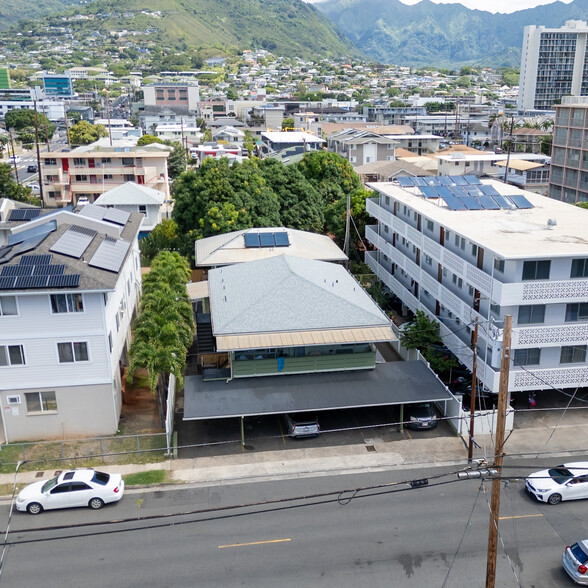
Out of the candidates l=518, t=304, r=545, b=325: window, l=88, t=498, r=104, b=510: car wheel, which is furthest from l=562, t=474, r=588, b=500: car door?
l=88, t=498, r=104, b=510: car wheel

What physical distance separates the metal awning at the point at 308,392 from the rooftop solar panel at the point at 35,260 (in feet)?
31.7

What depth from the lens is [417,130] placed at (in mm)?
160750

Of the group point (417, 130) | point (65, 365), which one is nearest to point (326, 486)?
point (65, 365)

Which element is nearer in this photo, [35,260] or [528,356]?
[35,260]

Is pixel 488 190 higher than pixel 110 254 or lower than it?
higher

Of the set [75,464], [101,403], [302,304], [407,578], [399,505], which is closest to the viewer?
[407,578]

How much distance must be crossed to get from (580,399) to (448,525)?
1350 cm

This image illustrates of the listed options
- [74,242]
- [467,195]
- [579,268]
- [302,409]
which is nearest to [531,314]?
[579,268]

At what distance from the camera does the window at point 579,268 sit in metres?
32.0

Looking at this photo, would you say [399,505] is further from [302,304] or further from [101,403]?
[101,403]

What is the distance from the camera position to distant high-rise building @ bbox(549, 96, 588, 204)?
82438mm

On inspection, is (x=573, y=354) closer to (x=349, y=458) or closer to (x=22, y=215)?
(x=349, y=458)

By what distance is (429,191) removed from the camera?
47.2 meters

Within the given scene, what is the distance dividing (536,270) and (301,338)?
502 inches
